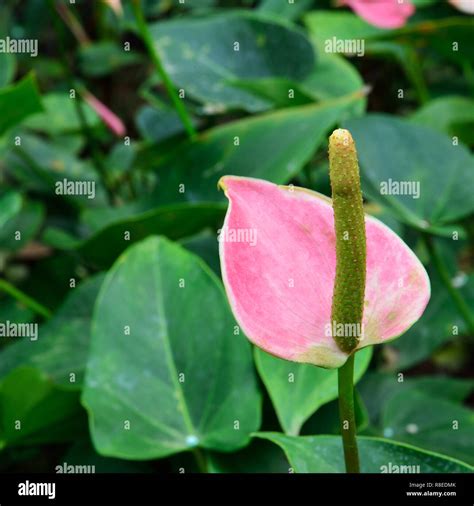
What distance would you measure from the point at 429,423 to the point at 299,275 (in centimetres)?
40

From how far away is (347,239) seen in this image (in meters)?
0.37

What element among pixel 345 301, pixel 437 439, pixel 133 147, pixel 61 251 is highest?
pixel 133 147

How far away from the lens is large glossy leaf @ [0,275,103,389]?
0.73m

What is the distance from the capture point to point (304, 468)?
436 millimetres

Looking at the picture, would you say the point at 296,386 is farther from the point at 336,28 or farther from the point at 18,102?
the point at 336,28

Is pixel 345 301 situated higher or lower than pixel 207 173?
lower

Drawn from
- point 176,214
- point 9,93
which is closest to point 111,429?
point 176,214

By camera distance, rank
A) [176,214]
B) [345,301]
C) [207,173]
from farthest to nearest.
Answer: [207,173] → [176,214] → [345,301]

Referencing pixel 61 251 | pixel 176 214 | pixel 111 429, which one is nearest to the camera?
pixel 111 429

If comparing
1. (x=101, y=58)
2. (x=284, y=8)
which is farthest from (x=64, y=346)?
(x=101, y=58)

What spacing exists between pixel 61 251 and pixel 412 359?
1.43 feet

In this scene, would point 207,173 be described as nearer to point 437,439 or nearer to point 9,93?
point 9,93

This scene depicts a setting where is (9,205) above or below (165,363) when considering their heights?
above

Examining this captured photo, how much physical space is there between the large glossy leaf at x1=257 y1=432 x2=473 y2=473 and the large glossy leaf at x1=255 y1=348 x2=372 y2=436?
10cm
